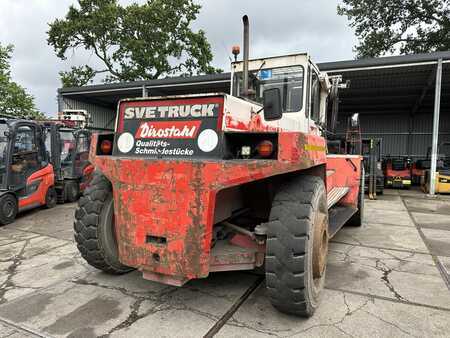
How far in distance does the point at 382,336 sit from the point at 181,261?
1.64 m

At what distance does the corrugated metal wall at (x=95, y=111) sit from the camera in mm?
17906

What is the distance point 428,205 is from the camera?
32.1 feet

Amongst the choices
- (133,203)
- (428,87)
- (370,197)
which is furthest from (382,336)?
(428,87)

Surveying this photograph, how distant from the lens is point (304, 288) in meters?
2.53

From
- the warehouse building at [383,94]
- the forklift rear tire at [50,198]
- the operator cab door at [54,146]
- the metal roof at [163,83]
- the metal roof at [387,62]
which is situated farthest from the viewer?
the metal roof at [163,83]

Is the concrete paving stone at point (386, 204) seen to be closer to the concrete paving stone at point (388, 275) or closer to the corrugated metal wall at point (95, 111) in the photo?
the concrete paving stone at point (388, 275)

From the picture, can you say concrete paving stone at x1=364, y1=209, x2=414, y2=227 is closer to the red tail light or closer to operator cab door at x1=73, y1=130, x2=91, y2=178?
the red tail light

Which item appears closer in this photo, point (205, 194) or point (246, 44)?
point (205, 194)

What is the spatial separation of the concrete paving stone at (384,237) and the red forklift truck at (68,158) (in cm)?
721

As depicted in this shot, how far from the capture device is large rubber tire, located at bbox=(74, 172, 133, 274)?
10.8 feet

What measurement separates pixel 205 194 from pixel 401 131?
20899mm

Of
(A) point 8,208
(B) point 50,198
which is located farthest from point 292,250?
(B) point 50,198

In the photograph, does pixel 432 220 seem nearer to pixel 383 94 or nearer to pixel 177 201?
pixel 177 201

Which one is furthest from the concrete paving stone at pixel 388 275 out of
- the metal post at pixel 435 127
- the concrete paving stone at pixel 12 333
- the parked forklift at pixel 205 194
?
the metal post at pixel 435 127
